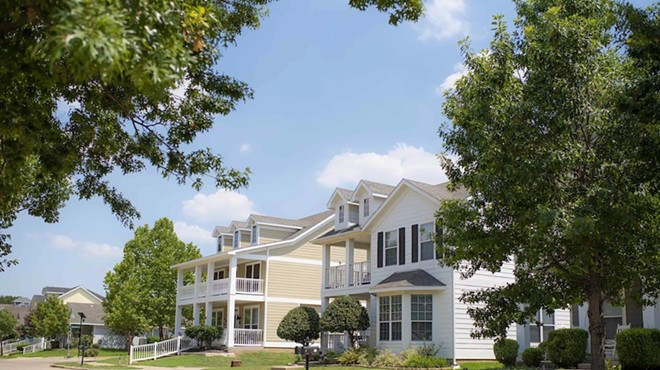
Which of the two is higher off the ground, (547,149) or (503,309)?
(547,149)

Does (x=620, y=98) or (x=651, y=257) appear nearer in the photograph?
(x=620, y=98)

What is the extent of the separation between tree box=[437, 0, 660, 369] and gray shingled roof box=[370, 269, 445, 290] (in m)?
11.6

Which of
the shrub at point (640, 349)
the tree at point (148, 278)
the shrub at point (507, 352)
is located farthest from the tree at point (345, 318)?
the tree at point (148, 278)

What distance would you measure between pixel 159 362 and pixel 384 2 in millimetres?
28317

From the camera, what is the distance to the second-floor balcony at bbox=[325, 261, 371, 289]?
31672 millimetres

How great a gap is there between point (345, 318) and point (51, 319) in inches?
1755

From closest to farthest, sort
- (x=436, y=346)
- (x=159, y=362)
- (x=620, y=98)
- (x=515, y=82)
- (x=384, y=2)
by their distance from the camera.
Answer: (x=384, y=2) → (x=620, y=98) → (x=515, y=82) → (x=436, y=346) → (x=159, y=362)

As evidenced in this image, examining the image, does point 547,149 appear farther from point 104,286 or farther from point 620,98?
point 104,286

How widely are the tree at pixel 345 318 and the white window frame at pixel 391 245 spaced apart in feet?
8.23

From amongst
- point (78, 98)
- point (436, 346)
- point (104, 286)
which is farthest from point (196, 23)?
point (104, 286)

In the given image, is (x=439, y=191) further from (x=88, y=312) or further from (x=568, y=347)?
(x=88, y=312)

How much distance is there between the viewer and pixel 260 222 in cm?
4253

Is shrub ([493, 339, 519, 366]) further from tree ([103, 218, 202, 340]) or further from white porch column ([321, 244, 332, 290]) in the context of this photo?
tree ([103, 218, 202, 340])

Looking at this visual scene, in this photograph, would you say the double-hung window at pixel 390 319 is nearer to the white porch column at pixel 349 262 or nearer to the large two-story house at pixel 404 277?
the large two-story house at pixel 404 277
